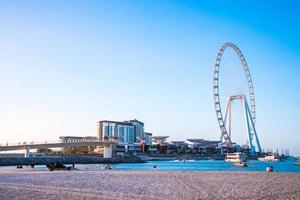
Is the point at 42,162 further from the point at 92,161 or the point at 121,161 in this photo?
the point at 121,161

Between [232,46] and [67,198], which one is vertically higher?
[232,46]

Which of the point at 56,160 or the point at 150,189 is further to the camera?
the point at 56,160

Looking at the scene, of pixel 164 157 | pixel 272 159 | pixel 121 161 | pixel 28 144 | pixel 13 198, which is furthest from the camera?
pixel 164 157

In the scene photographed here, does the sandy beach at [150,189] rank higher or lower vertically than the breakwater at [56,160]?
higher

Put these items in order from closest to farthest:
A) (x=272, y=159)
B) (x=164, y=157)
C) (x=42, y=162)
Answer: (x=42, y=162) < (x=272, y=159) < (x=164, y=157)

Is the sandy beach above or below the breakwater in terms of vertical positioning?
above

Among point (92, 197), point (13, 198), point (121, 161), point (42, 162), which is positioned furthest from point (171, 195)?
point (121, 161)

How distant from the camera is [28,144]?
117875 millimetres

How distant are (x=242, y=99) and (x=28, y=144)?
67.1 m

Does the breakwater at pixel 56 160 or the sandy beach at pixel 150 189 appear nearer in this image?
the sandy beach at pixel 150 189

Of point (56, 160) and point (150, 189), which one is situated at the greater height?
point (150, 189)

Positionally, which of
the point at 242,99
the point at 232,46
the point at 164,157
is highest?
the point at 232,46

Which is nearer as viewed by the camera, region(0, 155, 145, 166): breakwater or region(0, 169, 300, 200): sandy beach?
region(0, 169, 300, 200): sandy beach

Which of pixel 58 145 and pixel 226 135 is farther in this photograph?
pixel 226 135
